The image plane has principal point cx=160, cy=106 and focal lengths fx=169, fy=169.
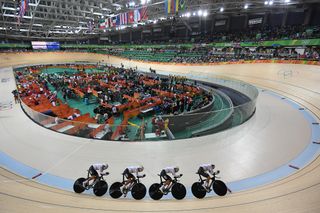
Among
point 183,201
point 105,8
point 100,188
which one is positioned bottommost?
point 183,201

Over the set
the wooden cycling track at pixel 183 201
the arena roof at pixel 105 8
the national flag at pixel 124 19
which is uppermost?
the arena roof at pixel 105 8

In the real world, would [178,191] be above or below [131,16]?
below

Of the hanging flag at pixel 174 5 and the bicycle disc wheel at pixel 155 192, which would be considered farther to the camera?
the hanging flag at pixel 174 5

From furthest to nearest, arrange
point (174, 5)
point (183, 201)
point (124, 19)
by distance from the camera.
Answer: point (124, 19) → point (174, 5) → point (183, 201)

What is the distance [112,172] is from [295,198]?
4624 mm

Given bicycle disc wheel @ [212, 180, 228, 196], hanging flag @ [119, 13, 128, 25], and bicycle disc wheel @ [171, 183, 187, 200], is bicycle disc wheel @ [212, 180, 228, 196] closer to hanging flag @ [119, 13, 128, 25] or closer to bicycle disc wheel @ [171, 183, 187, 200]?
bicycle disc wheel @ [171, 183, 187, 200]

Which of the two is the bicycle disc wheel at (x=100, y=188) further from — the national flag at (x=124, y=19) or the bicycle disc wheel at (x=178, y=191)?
the national flag at (x=124, y=19)

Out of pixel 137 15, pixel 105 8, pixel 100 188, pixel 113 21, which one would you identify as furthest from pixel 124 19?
pixel 100 188

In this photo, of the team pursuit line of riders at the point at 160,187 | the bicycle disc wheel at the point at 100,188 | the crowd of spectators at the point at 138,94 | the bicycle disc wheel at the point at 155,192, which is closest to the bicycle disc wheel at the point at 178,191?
the team pursuit line of riders at the point at 160,187

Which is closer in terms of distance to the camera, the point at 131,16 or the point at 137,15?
the point at 137,15

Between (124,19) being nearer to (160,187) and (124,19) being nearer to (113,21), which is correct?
(113,21)

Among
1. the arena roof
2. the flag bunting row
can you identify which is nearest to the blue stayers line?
the arena roof

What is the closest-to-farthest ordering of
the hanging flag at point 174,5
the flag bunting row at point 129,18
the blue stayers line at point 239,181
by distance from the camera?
the blue stayers line at point 239,181, the hanging flag at point 174,5, the flag bunting row at point 129,18

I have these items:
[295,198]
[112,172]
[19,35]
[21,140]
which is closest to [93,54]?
[19,35]
